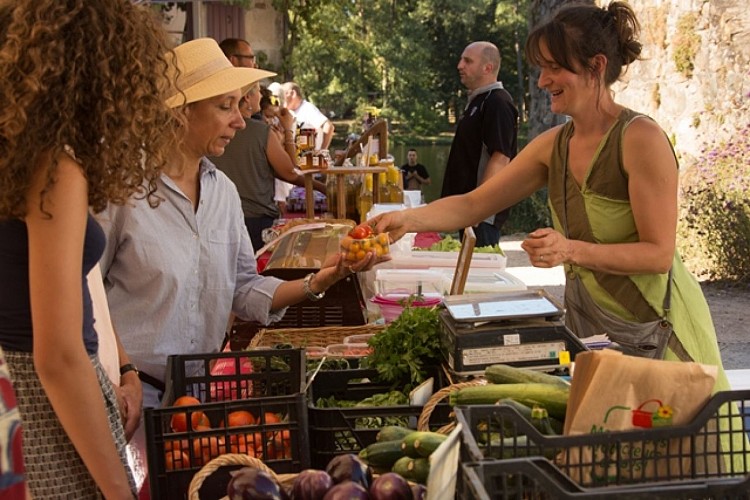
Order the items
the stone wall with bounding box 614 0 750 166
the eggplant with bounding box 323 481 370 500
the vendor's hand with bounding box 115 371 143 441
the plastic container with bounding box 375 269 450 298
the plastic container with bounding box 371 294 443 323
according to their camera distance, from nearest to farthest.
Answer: the eggplant with bounding box 323 481 370 500
the vendor's hand with bounding box 115 371 143 441
the plastic container with bounding box 371 294 443 323
the plastic container with bounding box 375 269 450 298
the stone wall with bounding box 614 0 750 166

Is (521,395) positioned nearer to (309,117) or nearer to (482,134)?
(482,134)

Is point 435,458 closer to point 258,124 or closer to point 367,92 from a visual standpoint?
point 258,124

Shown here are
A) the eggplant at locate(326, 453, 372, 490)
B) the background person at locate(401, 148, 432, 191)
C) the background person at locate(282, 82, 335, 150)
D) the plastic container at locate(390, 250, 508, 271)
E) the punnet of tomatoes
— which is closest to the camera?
the eggplant at locate(326, 453, 372, 490)

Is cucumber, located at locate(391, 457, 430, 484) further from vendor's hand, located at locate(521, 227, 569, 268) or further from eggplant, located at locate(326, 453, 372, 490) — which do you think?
vendor's hand, located at locate(521, 227, 569, 268)

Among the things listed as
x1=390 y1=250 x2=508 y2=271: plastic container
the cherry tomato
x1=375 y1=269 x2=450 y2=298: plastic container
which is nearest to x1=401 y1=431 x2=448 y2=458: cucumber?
the cherry tomato

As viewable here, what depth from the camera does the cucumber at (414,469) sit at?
221 centimetres

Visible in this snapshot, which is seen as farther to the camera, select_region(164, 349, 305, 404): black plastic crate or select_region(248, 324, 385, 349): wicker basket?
select_region(248, 324, 385, 349): wicker basket

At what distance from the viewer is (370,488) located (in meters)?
2.03

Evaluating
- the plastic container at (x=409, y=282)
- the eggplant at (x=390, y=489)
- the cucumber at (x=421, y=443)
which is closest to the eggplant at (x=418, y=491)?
the eggplant at (x=390, y=489)

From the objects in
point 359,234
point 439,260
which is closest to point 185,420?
point 359,234

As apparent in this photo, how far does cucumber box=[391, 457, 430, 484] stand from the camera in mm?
2207

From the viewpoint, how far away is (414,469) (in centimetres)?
221

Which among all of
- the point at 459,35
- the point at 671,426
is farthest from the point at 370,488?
the point at 459,35

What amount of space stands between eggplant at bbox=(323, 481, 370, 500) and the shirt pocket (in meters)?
1.47
